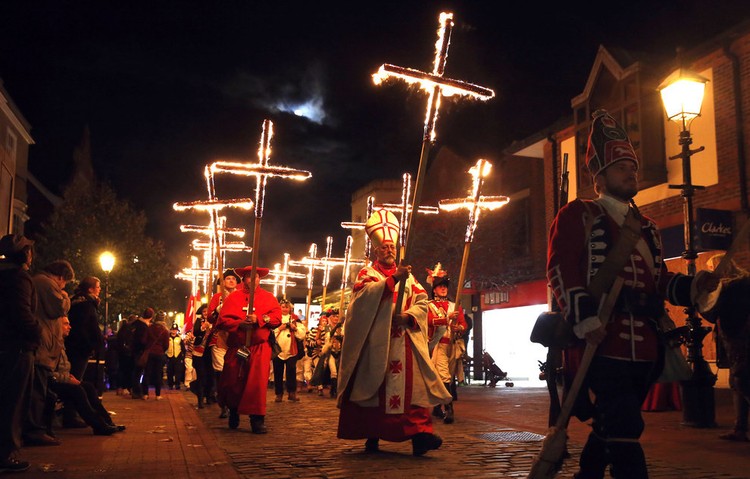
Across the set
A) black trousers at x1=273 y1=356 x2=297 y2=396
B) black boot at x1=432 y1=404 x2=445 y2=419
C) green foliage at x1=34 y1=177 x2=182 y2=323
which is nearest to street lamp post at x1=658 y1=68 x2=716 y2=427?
black boot at x1=432 y1=404 x2=445 y2=419

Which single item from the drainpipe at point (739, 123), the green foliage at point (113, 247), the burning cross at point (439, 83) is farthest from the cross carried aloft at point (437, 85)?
the green foliage at point (113, 247)

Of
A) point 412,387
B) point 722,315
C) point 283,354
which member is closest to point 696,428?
point 722,315

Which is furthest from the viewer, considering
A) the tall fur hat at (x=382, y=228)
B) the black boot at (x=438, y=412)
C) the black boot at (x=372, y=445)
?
the black boot at (x=438, y=412)

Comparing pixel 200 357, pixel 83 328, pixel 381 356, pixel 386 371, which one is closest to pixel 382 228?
pixel 381 356

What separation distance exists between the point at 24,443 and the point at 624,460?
6937 millimetres

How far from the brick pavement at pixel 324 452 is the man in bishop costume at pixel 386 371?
250 mm

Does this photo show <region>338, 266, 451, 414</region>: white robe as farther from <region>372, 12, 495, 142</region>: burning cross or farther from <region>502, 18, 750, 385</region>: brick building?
<region>502, 18, 750, 385</region>: brick building

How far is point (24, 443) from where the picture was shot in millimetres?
8570

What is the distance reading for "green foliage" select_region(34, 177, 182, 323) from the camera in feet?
147

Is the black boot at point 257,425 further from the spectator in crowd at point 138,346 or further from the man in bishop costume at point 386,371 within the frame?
the spectator in crowd at point 138,346

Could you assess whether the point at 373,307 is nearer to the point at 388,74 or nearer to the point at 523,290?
the point at 388,74

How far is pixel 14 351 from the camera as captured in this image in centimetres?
660

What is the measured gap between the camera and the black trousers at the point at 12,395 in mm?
6477

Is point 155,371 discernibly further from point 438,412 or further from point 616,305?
point 616,305
